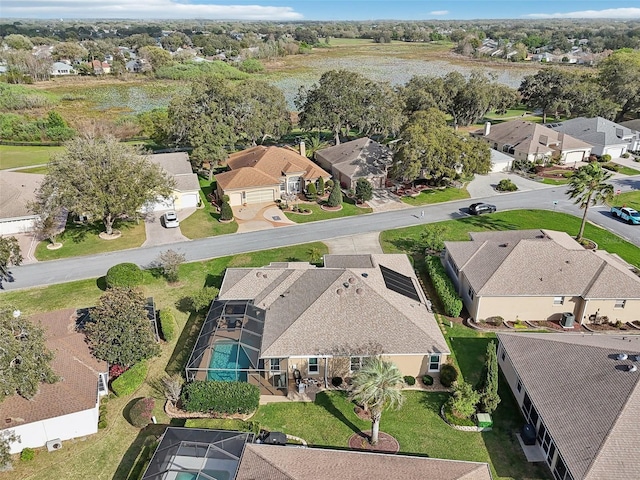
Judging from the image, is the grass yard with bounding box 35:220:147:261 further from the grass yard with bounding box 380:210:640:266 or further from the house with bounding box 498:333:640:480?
the house with bounding box 498:333:640:480

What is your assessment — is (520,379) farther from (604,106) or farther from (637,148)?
(604,106)

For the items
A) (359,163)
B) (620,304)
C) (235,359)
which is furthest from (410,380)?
(359,163)

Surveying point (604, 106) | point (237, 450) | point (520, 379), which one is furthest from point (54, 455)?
point (604, 106)

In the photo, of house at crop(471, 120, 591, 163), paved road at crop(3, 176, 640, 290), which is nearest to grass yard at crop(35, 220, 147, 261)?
paved road at crop(3, 176, 640, 290)

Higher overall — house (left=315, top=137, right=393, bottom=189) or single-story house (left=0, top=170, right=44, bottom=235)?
house (left=315, top=137, right=393, bottom=189)

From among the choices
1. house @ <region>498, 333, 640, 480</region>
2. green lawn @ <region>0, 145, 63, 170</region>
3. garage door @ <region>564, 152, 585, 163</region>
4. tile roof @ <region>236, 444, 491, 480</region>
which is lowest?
green lawn @ <region>0, 145, 63, 170</region>

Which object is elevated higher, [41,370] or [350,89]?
[350,89]
